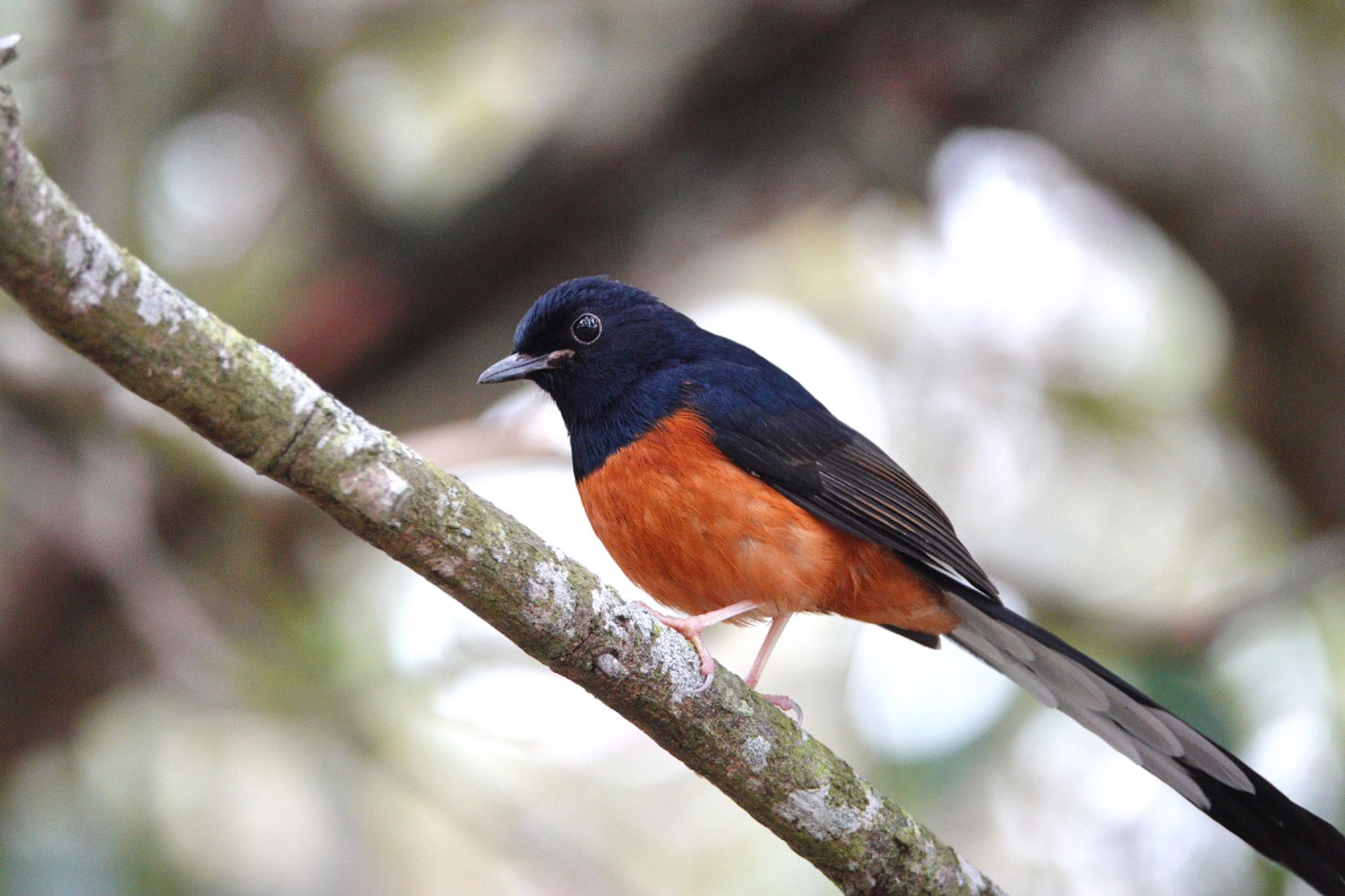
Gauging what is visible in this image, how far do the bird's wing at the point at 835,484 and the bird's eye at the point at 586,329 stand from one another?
0.51 meters

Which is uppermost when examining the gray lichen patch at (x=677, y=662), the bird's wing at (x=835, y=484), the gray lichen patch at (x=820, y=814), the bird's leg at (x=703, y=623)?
the bird's wing at (x=835, y=484)

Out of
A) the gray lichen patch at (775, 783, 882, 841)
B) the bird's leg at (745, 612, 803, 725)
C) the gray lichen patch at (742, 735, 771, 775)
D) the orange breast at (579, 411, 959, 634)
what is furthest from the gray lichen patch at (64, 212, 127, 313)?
the bird's leg at (745, 612, 803, 725)

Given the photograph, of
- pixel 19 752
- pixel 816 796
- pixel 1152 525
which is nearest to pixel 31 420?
pixel 19 752

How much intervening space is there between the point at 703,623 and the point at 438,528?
1.46m

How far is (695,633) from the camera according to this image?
10.9ft

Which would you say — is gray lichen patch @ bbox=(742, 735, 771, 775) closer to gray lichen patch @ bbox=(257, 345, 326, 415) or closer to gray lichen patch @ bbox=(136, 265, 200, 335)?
gray lichen patch @ bbox=(257, 345, 326, 415)

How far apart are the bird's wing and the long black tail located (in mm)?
194

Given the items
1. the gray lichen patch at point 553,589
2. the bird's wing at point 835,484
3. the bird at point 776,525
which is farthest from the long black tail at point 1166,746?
the gray lichen patch at point 553,589

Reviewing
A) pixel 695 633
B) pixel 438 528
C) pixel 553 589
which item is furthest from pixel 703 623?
pixel 438 528

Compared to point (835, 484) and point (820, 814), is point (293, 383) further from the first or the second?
point (835, 484)

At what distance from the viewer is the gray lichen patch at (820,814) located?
3.06m

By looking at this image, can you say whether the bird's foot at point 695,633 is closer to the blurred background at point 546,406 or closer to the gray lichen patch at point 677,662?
the gray lichen patch at point 677,662

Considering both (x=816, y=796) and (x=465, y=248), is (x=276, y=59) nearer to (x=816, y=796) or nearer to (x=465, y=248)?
(x=465, y=248)

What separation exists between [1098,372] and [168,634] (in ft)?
17.6
